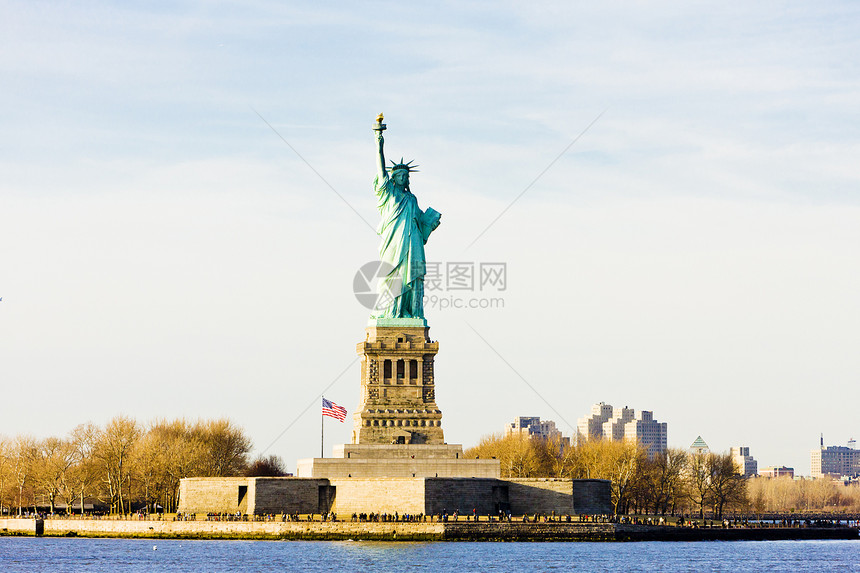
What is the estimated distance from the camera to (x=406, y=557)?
74.9m

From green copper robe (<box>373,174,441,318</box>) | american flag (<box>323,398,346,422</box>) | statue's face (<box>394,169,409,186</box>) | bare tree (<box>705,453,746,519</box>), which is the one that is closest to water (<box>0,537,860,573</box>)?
american flag (<box>323,398,346,422</box>)

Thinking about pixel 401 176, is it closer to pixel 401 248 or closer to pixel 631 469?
pixel 401 248

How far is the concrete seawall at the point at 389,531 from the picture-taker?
83.3 m

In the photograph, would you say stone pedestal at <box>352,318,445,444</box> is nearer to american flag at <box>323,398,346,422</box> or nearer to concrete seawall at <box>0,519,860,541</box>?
american flag at <box>323,398,346,422</box>

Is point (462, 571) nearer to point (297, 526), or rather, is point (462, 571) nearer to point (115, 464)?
point (297, 526)

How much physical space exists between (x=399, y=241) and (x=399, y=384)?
924 cm

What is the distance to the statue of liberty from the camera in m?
93.5

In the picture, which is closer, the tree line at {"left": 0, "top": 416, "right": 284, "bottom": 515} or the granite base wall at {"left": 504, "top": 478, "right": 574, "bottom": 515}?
the granite base wall at {"left": 504, "top": 478, "right": 574, "bottom": 515}

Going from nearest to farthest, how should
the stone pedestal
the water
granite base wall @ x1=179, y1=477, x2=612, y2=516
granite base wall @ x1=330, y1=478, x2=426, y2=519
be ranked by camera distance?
1. the water
2. granite base wall @ x1=330, y1=478, x2=426, y2=519
3. granite base wall @ x1=179, y1=477, x2=612, y2=516
4. the stone pedestal

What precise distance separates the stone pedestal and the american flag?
6.79 ft

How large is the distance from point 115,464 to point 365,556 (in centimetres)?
3974

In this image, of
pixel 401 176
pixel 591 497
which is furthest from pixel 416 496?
pixel 401 176

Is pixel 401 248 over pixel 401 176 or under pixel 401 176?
under

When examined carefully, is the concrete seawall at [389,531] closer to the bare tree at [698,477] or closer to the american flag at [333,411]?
the american flag at [333,411]
